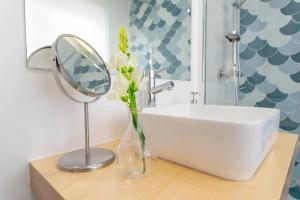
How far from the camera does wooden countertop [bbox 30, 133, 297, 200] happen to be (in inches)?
17.3

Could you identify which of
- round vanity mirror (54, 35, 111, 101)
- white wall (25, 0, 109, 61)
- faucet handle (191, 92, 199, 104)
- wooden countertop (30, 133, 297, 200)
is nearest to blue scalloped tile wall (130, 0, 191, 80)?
faucet handle (191, 92, 199, 104)

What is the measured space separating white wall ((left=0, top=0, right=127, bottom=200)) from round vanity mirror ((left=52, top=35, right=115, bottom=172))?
99 mm

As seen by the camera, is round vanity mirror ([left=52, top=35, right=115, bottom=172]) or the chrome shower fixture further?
the chrome shower fixture

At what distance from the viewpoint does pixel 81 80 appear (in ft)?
2.04

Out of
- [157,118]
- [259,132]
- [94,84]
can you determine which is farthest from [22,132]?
[259,132]

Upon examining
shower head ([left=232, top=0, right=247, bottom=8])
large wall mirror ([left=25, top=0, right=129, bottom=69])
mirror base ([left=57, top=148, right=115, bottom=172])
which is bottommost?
mirror base ([left=57, top=148, right=115, bottom=172])

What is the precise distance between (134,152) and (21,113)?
1.26ft

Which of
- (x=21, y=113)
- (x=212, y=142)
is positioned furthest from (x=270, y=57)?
(x=21, y=113)

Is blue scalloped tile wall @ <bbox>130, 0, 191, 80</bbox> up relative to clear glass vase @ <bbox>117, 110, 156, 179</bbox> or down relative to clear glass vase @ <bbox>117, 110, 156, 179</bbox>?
up

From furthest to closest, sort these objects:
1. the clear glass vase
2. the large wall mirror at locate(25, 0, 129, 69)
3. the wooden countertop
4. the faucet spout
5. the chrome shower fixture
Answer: the chrome shower fixture → the faucet spout → the large wall mirror at locate(25, 0, 129, 69) → the clear glass vase → the wooden countertop

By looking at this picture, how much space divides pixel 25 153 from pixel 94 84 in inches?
12.4

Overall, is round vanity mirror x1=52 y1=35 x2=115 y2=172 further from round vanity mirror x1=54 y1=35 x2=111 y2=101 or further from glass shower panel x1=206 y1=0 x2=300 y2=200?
glass shower panel x1=206 y1=0 x2=300 y2=200

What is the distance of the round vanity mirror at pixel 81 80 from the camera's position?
585mm

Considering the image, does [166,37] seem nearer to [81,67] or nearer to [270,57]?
[81,67]
